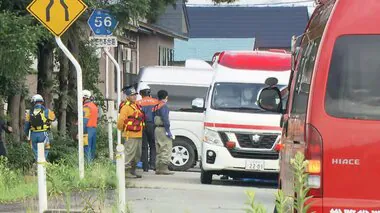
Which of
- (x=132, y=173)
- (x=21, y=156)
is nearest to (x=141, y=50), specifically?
(x=21, y=156)

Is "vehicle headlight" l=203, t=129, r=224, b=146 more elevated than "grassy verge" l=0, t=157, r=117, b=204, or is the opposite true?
"vehicle headlight" l=203, t=129, r=224, b=146

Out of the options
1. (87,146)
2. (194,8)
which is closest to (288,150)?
(87,146)

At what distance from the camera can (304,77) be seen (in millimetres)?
6973

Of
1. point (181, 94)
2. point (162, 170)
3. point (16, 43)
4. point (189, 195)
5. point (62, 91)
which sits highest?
point (16, 43)

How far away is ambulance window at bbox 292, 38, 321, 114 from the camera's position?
6.43 metres

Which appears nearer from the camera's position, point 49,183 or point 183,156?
point 49,183

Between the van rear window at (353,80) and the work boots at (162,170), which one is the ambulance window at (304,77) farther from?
the work boots at (162,170)

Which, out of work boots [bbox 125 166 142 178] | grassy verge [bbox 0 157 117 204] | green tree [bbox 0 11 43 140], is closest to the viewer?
grassy verge [bbox 0 157 117 204]

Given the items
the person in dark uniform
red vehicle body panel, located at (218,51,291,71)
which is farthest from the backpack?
red vehicle body panel, located at (218,51,291,71)

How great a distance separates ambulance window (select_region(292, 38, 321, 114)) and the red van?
188 mm

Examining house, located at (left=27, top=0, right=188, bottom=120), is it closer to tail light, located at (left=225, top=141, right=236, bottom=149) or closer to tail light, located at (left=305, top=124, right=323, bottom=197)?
tail light, located at (left=225, top=141, right=236, bottom=149)

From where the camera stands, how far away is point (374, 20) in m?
6.07

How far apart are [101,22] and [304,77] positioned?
9896 millimetres

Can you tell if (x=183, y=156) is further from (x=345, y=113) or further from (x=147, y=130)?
(x=345, y=113)
